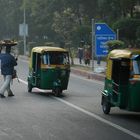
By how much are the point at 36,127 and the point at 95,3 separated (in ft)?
155

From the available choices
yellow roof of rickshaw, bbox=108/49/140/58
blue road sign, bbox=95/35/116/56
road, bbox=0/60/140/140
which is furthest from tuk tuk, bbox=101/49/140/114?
blue road sign, bbox=95/35/116/56

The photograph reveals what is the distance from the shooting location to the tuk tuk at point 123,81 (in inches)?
578

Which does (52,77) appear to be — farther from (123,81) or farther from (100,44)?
(100,44)

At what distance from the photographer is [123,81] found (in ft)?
50.2

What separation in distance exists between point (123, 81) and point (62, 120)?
1817 mm

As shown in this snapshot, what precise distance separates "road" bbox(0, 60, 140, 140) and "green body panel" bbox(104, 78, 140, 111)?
0.38 m

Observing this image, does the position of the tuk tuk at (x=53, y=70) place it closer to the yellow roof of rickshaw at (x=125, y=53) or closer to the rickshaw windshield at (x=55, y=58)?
the rickshaw windshield at (x=55, y=58)

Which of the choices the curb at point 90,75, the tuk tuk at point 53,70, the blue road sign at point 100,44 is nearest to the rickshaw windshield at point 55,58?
the tuk tuk at point 53,70

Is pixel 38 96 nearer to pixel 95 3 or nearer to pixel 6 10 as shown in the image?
pixel 95 3

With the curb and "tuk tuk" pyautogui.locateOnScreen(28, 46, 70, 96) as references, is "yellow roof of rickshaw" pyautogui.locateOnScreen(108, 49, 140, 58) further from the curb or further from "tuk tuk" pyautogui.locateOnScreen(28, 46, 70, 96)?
the curb

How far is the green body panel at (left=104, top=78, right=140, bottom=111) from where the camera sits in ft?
48.0

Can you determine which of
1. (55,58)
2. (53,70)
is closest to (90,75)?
(55,58)

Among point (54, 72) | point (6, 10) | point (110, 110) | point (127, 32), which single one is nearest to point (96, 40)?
point (127, 32)

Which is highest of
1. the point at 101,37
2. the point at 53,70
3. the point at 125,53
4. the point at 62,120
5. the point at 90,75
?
the point at 125,53
